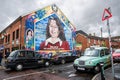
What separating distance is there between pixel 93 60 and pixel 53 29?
43.9 ft

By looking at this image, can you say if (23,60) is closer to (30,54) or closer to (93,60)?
(30,54)

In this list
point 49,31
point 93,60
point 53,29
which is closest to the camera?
point 93,60

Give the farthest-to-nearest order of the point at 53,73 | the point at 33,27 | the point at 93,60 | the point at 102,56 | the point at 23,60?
the point at 33,27, the point at 23,60, the point at 102,56, the point at 53,73, the point at 93,60

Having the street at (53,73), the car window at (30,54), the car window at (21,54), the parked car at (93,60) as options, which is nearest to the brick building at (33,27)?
the car window at (30,54)

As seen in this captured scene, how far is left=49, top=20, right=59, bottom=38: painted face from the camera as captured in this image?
22306 mm

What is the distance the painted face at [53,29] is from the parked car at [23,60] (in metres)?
8.50

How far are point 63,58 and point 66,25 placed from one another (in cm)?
961

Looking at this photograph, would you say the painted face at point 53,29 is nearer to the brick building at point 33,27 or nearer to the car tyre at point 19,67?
the brick building at point 33,27

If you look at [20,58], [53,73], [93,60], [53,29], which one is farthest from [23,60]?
[53,29]

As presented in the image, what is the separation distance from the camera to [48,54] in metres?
21.6

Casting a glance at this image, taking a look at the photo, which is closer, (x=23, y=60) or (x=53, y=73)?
(x=53, y=73)

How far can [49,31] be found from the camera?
22.0 metres

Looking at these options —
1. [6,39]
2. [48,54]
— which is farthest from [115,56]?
[6,39]

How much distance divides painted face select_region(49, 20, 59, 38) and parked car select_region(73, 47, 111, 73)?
11211 millimetres
